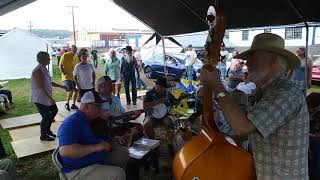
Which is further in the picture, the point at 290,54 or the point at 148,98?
the point at 148,98

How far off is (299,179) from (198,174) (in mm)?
527

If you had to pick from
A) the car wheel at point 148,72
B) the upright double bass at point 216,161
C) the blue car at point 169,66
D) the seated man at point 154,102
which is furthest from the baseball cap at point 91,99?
the car wheel at point 148,72

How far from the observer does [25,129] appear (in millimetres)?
6395

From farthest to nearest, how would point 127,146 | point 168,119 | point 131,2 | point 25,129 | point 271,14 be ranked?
point 25,129
point 131,2
point 168,119
point 271,14
point 127,146

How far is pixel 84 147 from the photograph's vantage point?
2.64 m

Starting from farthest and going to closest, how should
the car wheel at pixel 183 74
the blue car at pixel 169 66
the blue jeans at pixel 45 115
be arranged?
the blue car at pixel 169 66, the car wheel at pixel 183 74, the blue jeans at pixel 45 115

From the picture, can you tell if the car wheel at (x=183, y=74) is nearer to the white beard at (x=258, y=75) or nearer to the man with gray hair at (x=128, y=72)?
the man with gray hair at (x=128, y=72)

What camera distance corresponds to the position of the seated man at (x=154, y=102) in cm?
482

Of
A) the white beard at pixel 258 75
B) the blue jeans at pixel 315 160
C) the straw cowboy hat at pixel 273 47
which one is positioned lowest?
the blue jeans at pixel 315 160

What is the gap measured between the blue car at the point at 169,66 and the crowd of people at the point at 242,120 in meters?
9.98

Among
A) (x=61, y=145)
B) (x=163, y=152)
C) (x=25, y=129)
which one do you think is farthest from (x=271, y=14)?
(x=25, y=129)

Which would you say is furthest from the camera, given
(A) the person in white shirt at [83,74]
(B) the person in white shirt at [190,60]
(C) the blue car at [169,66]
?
(C) the blue car at [169,66]

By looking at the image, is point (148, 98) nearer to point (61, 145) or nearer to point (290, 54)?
point (61, 145)

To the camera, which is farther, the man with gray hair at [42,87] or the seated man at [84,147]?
the man with gray hair at [42,87]
